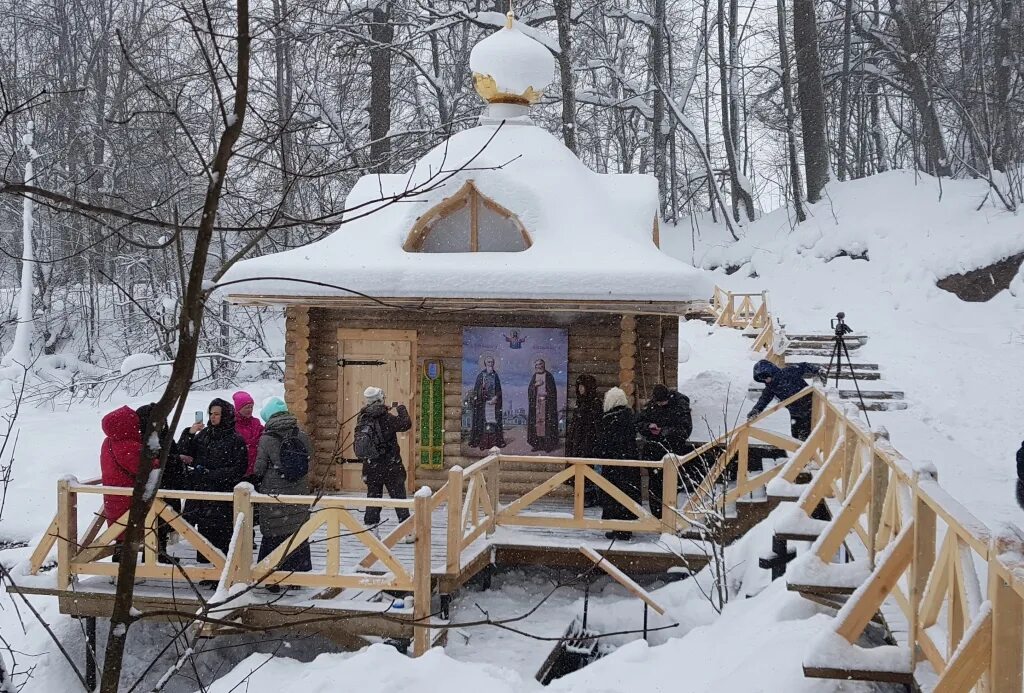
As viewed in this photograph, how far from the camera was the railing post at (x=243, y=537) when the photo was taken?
7555mm

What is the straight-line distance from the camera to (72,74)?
24750 millimetres

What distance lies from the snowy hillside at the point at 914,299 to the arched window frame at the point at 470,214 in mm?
5309

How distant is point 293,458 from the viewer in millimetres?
8055

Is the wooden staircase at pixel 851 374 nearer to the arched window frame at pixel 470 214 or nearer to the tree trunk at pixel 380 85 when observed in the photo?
the arched window frame at pixel 470 214

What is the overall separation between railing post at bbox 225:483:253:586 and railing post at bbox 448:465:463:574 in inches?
66.2

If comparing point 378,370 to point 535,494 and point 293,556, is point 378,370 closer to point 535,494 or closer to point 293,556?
point 535,494

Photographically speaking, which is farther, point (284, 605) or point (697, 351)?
point (697, 351)

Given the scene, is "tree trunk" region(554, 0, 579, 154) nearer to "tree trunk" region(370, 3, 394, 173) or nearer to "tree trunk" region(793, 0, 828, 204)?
"tree trunk" region(370, 3, 394, 173)

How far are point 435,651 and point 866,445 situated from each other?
123 inches

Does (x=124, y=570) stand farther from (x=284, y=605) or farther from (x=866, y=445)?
(x=284, y=605)

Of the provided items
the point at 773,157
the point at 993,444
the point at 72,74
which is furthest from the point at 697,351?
the point at 773,157

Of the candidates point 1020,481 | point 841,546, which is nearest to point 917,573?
point 841,546

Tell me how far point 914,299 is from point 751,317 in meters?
3.82

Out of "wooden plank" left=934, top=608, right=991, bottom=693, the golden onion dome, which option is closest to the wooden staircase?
the golden onion dome
